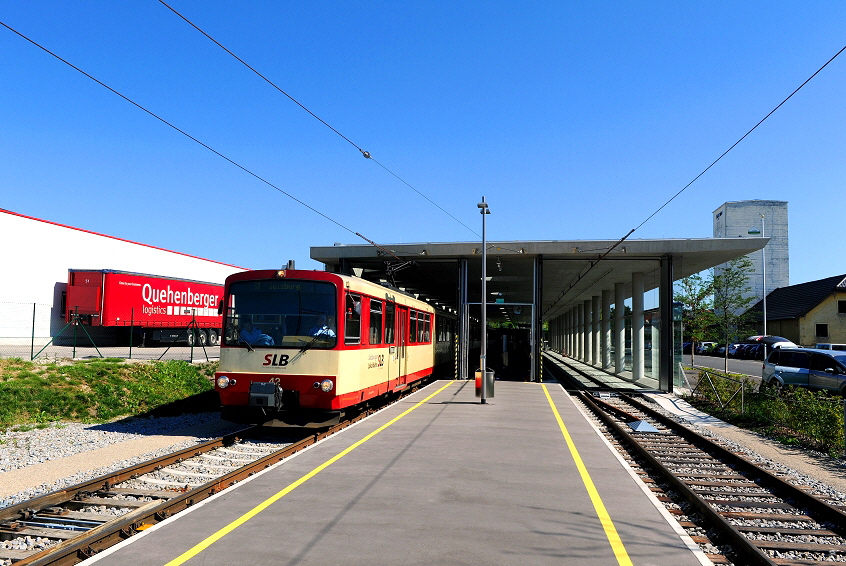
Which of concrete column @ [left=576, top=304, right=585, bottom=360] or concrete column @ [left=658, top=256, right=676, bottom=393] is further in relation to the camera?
concrete column @ [left=576, top=304, right=585, bottom=360]

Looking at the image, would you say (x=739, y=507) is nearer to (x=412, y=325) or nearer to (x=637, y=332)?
(x=412, y=325)

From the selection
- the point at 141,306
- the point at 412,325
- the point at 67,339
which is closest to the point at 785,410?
the point at 412,325

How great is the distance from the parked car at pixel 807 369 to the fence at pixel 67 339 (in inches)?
805

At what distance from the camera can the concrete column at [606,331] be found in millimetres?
40625

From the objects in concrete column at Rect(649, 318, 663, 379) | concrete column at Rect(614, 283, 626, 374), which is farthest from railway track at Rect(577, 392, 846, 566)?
concrete column at Rect(614, 283, 626, 374)

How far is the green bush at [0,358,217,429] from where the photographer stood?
51.3ft

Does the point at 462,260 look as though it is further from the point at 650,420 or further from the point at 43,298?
the point at 43,298

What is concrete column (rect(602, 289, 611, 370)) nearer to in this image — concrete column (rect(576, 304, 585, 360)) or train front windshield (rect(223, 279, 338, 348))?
concrete column (rect(576, 304, 585, 360))

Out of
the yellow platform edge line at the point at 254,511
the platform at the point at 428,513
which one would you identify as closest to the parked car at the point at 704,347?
the platform at the point at 428,513

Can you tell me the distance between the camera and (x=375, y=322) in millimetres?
14477

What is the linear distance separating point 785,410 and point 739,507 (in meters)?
9.29

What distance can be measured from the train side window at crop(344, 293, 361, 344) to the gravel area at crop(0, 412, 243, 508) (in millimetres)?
3647

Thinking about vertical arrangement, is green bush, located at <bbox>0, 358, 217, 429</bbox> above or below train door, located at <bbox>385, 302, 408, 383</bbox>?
below

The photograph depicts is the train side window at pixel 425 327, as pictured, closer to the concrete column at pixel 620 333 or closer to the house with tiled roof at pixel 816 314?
the concrete column at pixel 620 333
